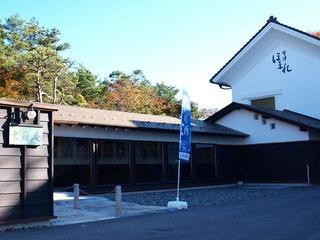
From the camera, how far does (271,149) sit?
23328 millimetres

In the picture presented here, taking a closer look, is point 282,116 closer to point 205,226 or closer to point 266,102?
point 266,102

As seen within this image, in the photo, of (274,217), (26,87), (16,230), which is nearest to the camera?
(16,230)

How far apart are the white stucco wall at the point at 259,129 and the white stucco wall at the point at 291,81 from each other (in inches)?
131

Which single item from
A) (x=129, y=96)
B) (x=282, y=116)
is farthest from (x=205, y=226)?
(x=129, y=96)

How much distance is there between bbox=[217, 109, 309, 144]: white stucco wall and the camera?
22.3 m

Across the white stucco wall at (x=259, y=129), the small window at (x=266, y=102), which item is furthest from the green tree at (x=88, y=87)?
the white stucco wall at (x=259, y=129)

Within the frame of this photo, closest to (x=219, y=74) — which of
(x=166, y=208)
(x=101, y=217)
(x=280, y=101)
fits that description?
(x=280, y=101)

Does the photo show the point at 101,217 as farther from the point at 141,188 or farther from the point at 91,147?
the point at 141,188

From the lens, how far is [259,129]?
23.8 metres

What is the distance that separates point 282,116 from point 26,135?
52.6ft

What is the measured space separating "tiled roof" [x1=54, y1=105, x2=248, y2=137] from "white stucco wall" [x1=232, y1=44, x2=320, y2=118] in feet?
14.5

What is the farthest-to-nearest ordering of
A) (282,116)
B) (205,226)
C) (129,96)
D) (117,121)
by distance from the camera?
1. (129,96)
2. (282,116)
3. (117,121)
4. (205,226)

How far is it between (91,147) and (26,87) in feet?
76.1

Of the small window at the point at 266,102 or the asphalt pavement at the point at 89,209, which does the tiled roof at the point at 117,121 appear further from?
the small window at the point at 266,102
